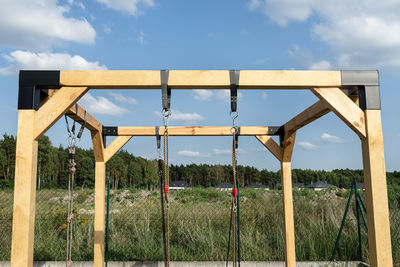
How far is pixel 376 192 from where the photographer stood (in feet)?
8.00

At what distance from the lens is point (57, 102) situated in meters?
2.56

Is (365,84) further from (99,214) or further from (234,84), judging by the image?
(99,214)

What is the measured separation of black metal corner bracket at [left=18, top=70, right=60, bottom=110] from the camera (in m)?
2.53

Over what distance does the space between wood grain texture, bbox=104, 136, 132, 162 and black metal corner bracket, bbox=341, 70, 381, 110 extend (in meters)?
3.20

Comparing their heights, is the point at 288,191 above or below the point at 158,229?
above

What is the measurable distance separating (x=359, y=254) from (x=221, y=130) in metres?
3.31

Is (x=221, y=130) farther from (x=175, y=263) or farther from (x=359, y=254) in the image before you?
(x=359, y=254)

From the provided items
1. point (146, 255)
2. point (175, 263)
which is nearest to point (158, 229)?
point (146, 255)

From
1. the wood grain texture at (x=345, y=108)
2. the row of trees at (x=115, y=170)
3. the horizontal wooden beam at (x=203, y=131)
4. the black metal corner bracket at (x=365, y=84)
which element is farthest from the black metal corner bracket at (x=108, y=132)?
the row of trees at (x=115, y=170)

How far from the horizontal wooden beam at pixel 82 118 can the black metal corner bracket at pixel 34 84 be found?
834 mm

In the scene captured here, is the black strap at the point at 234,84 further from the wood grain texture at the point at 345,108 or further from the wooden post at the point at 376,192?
the wooden post at the point at 376,192

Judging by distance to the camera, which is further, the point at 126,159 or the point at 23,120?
the point at 126,159

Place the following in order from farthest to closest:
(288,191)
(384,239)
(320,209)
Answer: (320,209) < (288,191) < (384,239)

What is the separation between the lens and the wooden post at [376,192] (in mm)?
2396
